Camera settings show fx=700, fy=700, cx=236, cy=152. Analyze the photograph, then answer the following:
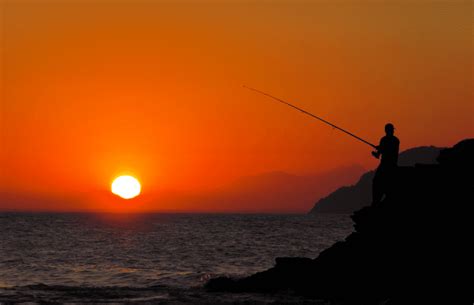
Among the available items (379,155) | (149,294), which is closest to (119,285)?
(149,294)

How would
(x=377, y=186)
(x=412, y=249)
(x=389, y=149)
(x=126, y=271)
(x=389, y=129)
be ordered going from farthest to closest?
(x=126, y=271), (x=377, y=186), (x=389, y=149), (x=389, y=129), (x=412, y=249)

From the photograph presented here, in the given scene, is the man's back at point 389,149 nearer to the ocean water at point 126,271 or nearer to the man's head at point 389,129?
the man's head at point 389,129

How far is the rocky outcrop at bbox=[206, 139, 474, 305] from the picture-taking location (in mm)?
18453

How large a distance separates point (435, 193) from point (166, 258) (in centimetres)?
2482

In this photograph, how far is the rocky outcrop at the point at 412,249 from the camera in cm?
1845

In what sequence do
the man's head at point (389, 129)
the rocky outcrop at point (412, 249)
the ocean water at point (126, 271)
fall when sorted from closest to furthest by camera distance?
1. the rocky outcrop at point (412, 249)
2. the man's head at point (389, 129)
3. the ocean water at point (126, 271)

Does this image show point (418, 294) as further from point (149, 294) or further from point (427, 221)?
point (149, 294)

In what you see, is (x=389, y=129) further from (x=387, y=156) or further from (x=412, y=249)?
(x=412, y=249)

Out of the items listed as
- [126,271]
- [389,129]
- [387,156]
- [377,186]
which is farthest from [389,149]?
[126,271]

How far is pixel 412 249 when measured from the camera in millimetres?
19641

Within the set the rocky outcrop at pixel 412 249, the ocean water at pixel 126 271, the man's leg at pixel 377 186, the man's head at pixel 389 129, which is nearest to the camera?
the rocky outcrop at pixel 412 249

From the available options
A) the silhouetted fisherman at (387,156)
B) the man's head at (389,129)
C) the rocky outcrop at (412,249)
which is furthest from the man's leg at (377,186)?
the man's head at (389,129)

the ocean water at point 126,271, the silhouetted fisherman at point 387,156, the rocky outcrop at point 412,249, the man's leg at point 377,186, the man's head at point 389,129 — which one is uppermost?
the man's head at point 389,129

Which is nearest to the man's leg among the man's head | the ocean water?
the man's head
